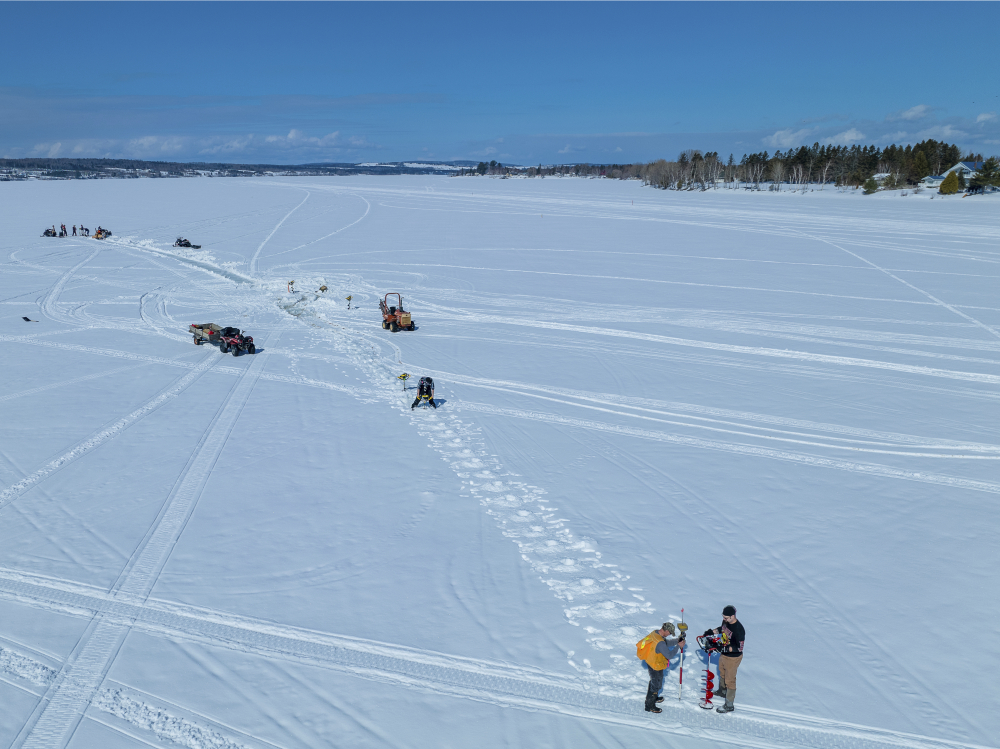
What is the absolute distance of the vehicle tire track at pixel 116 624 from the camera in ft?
20.8

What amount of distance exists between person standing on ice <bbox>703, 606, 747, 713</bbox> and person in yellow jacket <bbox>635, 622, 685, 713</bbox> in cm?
47

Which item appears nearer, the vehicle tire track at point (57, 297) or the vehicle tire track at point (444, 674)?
the vehicle tire track at point (444, 674)

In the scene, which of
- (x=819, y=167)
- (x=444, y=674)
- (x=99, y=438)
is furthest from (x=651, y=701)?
A: (x=819, y=167)

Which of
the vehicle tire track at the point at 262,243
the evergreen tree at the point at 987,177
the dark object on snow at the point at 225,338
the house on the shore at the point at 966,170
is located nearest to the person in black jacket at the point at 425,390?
the dark object on snow at the point at 225,338

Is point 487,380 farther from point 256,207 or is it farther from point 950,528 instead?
point 256,207

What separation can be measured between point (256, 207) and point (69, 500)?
6082 cm

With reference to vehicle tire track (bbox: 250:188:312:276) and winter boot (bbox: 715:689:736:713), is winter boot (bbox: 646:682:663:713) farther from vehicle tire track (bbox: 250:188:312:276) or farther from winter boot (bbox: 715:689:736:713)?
vehicle tire track (bbox: 250:188:312:276)

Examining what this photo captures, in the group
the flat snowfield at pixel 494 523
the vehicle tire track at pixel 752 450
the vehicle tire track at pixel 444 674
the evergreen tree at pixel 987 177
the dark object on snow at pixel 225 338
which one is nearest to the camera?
the vehicle tire track at pixel 444 674

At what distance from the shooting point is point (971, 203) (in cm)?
6806

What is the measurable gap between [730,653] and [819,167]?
13252 centimetres

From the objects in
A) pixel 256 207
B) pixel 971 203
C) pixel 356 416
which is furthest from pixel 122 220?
pixel 971 203

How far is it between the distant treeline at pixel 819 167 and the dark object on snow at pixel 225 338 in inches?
3864

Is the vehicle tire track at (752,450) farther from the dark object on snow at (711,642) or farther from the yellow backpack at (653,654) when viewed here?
the yellow backpack at (653,654)

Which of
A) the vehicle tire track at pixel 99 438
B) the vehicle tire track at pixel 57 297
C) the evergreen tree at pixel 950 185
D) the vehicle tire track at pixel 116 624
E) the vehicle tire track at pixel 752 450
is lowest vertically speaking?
the vehicle tire track at pixel 116 624
